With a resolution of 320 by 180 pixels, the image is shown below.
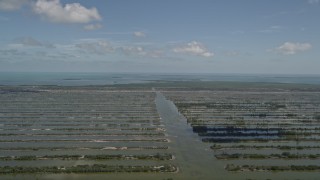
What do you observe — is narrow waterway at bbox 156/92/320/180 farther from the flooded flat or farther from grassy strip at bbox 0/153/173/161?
grassy strip at bbox 0/153/173/161

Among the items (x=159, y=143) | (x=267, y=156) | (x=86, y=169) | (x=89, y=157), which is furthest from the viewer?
(x=159, y=143)

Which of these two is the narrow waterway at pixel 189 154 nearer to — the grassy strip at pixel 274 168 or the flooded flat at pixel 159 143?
the flooded flat at pixel 159 143

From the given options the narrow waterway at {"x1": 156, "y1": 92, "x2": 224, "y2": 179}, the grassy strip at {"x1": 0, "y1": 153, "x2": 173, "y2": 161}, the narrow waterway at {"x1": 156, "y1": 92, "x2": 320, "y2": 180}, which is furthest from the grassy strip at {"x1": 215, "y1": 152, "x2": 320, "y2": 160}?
the grassy strip at {"x1": 0, "y1": 153, "x2": 173, "y2": 161}

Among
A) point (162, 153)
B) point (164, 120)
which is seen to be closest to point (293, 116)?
point (164, 120)

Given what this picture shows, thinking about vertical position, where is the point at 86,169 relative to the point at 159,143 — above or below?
below

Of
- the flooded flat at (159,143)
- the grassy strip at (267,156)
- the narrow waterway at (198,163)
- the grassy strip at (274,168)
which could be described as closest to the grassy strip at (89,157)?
the flooded flat at (159,143)

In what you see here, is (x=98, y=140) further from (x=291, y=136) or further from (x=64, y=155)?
(x=291, y=136)

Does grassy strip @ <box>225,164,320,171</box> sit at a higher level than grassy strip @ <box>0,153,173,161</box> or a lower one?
lower

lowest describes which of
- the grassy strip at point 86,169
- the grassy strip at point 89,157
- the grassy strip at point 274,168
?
the grassy strip at point 274,168

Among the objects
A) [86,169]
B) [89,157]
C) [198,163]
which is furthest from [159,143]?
[86,169]

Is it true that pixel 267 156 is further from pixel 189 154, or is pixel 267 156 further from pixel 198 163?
pixel 189 154

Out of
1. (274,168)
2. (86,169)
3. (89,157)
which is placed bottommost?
(274,168)

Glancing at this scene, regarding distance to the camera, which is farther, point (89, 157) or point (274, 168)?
point (89, 157)
